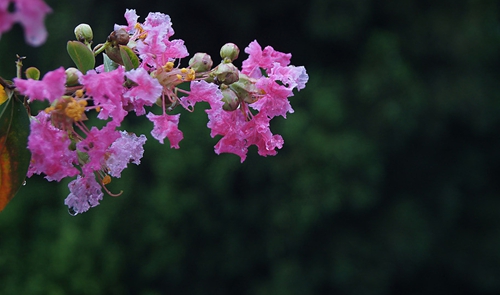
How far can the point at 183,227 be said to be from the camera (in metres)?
2.93

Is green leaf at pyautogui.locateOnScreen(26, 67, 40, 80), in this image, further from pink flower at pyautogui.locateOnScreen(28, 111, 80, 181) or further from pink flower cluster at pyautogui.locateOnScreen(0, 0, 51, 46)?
pink flower cluster at pyautogui.locateOnScreen(0, 0, 51, 46)

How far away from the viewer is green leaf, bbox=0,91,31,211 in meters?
0.63

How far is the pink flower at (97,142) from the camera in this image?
2.15 ft

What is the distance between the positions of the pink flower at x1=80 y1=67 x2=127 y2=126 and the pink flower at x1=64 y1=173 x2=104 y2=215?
0.38ft

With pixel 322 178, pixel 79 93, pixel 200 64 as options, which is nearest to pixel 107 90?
pixel 79 93

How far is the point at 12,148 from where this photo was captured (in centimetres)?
64

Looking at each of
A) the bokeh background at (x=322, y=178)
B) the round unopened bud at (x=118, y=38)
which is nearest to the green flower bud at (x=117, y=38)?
the round unopened bud at (x=118, y=38)

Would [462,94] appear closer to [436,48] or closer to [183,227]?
[436,48]

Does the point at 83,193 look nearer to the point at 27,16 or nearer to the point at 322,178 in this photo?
the point at 27,16

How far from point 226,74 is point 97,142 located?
0.16 m

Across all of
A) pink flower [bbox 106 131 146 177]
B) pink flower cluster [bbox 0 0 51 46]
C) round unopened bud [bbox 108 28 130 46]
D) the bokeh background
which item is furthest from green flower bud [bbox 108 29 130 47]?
the bokeh background

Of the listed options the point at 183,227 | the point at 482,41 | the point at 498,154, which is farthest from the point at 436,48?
the point at 183,227

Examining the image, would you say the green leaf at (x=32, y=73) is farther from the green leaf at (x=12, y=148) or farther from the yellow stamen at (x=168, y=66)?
the yellow stamen at (x=168, y=66)

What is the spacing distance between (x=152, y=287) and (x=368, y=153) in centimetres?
122
